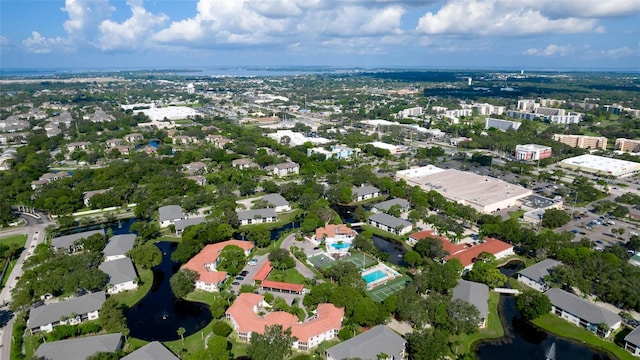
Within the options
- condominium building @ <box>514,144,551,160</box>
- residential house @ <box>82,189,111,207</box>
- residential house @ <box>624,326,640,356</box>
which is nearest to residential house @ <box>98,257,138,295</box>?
residential house @ <box>82,189,111,207</box>

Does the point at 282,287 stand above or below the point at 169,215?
below

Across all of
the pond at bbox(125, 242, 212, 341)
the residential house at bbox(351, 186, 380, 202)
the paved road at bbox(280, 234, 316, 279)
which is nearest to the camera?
the pond at bbox(125, 242, 212, 341)

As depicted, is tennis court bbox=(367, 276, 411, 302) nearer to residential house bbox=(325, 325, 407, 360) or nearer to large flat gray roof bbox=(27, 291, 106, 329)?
residential house bbox=(325, 325, 407, 360)

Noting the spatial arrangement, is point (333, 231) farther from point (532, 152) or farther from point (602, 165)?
point (602, 165)

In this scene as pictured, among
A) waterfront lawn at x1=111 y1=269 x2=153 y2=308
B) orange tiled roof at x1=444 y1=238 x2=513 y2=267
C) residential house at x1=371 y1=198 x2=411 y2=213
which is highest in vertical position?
residential house at x1=371 y1=198 x2=411 y2=213

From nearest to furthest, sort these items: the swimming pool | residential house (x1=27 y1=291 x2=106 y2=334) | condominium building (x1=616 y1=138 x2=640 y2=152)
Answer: residential house (x1=27 y1=291 x2=106 y2=334) < the swimming pool < condominium building (x1=616 y1=138 x2=640 y2=152)

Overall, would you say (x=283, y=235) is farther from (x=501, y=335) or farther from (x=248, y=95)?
(x=248, y=95)

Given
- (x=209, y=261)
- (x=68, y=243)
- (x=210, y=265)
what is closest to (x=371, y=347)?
(x=210, y=265)
